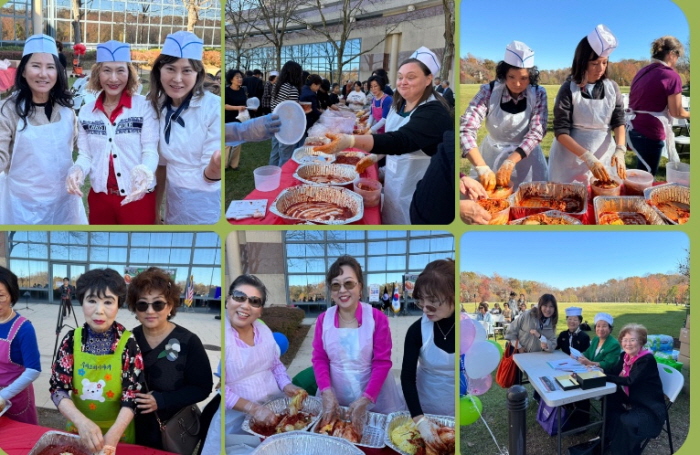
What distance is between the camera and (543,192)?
7.72ft

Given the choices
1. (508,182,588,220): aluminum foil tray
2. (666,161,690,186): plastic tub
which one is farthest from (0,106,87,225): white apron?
(666,161,690,186): plastic tub

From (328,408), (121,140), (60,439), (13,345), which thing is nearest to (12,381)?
(13,345)

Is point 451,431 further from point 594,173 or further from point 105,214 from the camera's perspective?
point 105,214

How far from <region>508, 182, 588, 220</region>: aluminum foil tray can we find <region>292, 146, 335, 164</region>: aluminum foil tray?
898 millimetres

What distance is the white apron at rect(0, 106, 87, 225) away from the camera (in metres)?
2.31

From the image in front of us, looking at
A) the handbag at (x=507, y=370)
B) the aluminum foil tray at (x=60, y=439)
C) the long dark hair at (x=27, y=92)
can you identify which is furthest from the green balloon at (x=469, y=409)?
the long dark hair at (x=27, y=92)

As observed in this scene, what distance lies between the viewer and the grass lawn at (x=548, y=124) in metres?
2.24

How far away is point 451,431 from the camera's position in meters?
2.23

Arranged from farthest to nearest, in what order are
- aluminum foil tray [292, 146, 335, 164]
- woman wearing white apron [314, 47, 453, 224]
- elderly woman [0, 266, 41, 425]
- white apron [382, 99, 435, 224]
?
aluminum foil tray [292, 146, 335, 164] < white apron [382, 99, 435, 224] < elderly woman [0, 266, 41, 425] < woman wearing white apron [314, 47, 453, 224]

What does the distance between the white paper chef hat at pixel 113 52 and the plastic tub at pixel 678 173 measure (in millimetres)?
2247

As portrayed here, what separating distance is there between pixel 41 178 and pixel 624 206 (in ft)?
7.87

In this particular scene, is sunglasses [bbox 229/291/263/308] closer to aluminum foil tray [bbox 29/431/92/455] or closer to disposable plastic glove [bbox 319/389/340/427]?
disposable plastic glove [bbox 319/389/340/427]

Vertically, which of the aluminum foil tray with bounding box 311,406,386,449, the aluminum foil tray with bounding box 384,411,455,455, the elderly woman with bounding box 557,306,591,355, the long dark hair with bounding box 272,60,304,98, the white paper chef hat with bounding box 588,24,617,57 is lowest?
the aluminum foil tray with bounding box 311,406,386,449

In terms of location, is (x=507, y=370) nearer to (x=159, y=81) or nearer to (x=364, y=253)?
(x=364, y=253)
